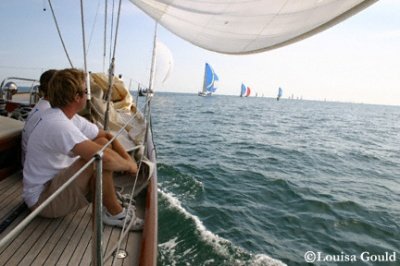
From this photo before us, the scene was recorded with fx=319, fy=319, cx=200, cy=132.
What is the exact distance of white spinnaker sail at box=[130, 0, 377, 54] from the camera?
2.49 meters

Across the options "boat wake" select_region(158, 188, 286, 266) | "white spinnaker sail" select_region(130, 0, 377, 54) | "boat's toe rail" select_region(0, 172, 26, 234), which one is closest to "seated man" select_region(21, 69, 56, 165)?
"boat's toe rail" select_region(0, 172, 26, 234)

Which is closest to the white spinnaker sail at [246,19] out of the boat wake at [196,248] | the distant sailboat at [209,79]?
the boat wake at [196,248]

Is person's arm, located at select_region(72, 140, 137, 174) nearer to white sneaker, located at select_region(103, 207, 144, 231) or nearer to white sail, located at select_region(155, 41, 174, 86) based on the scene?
white sneaker, located at select_region(103, 207, 144, 231)

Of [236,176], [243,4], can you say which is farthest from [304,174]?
[243,4]

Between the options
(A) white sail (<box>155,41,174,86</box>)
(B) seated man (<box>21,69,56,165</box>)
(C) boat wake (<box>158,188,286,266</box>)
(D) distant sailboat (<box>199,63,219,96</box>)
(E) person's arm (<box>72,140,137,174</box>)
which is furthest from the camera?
(D) distant sailboat (<box>199,63,219,96</box>)

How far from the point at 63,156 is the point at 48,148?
182 millimetres

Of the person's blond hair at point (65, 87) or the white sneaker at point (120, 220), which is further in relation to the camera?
the white sneaker at point (120, 220)

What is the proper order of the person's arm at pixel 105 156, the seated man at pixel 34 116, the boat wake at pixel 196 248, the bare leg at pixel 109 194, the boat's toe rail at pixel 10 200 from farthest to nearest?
the boat wake at pixel 196 248
the seated man at pixel 34 116
the boat's toe rail at pixel 10 200
the bare leg at pixel 109 194
the person's arm at pixel 105 156

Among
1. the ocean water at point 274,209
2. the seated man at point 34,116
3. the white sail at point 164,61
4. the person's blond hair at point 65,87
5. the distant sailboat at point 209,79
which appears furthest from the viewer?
the distant sailboat at point 209,79

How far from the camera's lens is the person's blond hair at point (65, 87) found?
7.63 ft

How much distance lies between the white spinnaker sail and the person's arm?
69.3 inches

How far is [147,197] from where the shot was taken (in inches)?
131

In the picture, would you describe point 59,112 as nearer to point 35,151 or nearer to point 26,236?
point 35,151

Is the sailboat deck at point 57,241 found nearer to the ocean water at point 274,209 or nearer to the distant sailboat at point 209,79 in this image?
the ocean water at point 274,209
